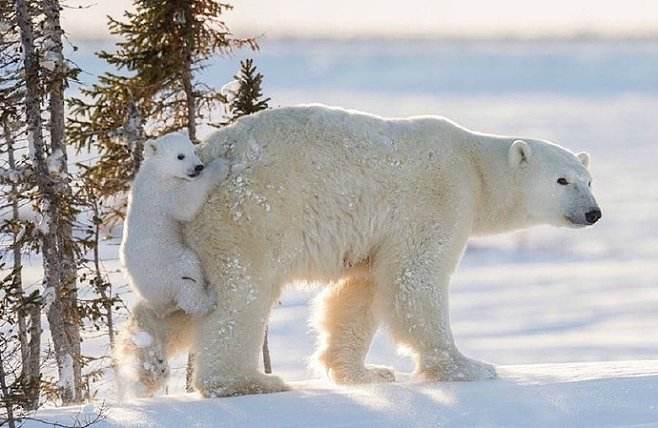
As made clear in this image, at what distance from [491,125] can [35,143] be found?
31743 mm

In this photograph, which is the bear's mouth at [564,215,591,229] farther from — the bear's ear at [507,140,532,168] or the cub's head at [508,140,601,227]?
the bear's ear at [507,140,532,168]

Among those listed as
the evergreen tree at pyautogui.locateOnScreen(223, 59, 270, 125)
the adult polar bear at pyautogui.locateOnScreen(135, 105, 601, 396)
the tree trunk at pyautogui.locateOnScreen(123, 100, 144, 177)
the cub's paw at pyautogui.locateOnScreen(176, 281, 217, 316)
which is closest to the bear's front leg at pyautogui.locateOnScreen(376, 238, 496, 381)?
the adult polar bear at pyautogui.locateOnScreen(135, 105, 601, 396)

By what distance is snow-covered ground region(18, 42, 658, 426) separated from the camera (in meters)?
7.31

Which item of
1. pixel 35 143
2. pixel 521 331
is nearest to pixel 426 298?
pixel 35 143

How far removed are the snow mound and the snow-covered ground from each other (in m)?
0.01

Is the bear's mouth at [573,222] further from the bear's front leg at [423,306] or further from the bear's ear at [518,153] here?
the bear's front leg at [423,306]

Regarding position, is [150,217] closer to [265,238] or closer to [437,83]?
[265,238]

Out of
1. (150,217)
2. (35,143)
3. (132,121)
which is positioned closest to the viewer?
(150,217)

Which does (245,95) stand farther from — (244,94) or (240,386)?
(240,386)

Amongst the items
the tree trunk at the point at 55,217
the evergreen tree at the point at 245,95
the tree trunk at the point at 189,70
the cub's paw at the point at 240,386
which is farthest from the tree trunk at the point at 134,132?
the cub's paw at the point at 240,386

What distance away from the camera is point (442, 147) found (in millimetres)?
9188

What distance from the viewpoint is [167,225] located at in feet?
27.7

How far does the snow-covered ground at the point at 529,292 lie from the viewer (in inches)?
288

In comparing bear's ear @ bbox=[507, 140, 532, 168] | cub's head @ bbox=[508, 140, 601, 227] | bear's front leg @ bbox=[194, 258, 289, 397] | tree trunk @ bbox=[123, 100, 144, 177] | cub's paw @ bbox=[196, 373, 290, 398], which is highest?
tree trunk @ bbox=[123, 100, 144, 177]
